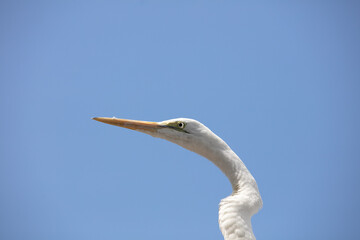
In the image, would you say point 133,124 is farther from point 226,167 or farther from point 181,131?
point 226,167

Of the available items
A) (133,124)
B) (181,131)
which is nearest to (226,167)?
(181,131)

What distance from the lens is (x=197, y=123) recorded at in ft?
14.4

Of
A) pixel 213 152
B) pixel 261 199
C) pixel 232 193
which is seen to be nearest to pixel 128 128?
pixel 213 152

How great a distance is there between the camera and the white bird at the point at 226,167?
3826 mm

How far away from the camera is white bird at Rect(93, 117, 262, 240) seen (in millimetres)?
3826

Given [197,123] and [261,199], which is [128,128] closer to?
[197,123]

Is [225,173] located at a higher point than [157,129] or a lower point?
lower

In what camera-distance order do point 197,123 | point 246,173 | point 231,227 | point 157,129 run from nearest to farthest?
point 231,227
point 246,173
point 197,123
point 157,129

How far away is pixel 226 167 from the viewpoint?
414 cm

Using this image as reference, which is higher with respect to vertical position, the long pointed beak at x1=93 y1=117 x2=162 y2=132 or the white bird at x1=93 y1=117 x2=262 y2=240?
the long pointed beak at x1=93 y1=117 x2=162 y2=132

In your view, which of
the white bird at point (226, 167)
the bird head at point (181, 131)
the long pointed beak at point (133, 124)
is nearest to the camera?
the white bird at point (226, 167)

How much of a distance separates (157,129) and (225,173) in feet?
3.89

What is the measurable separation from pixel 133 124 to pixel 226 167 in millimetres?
1502

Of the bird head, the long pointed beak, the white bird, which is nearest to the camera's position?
the white bird
